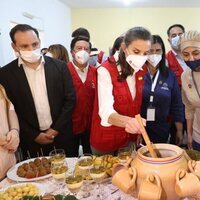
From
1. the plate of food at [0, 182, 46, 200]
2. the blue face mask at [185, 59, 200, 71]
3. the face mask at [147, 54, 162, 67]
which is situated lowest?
the plate of food at [0, 182, 46, 200]

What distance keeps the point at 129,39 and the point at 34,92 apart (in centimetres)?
84

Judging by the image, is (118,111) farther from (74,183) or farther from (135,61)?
(74,183)

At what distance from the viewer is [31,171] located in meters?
1.37

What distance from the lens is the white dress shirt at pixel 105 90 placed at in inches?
56.9

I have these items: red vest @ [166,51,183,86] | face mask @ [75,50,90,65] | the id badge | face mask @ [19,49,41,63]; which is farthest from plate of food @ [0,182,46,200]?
red vest @ [166,51,183,86]

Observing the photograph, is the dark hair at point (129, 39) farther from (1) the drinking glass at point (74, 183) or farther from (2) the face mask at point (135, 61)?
(1) the drinking glass at point (74, 183)

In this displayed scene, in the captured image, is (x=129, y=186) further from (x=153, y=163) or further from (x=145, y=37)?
(x=145, y=37)

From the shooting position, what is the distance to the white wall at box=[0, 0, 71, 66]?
11.7 ft

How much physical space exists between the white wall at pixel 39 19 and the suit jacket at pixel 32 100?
5.41 ft

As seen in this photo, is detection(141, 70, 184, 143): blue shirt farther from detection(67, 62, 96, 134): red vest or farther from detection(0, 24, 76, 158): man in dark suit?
detection(0, 24, 76, 158): man in dark suit

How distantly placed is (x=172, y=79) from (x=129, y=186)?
4.91 ft

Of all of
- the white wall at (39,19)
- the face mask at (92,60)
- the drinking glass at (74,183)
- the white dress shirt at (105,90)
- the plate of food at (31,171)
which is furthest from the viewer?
the white wall at (39,19)

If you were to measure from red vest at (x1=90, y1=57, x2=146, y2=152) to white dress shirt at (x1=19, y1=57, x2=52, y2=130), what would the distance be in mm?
440

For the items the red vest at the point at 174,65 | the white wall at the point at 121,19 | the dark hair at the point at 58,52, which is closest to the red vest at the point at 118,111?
the red vest at the point at 174,65
